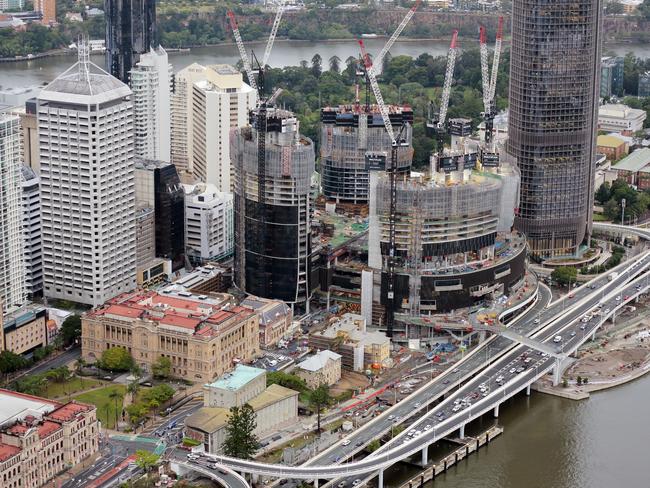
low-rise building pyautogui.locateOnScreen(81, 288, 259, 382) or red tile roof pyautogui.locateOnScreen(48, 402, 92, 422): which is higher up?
low-rise building pyautogui.locateOnScreen(81, 288, 259, 382)

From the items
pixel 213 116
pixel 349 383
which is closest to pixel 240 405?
pixel 349 383

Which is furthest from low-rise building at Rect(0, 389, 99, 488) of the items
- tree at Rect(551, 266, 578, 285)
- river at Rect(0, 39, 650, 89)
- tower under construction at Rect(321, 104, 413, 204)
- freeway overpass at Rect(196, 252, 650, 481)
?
river at Rect(0, 39, 650, 89)

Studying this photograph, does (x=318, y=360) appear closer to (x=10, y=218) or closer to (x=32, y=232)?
(x=10, y=218)

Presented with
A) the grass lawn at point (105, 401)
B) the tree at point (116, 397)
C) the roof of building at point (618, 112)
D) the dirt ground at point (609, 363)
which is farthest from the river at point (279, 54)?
the dirt ground at point (609, 363)

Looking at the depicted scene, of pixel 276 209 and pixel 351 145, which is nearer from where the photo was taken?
pixel 276 209

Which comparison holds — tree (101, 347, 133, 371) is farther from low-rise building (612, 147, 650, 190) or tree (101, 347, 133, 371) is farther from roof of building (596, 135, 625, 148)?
roof of building (596, 135, 625, 148)

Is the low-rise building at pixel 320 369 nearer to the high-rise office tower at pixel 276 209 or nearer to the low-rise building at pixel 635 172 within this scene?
the high-rise office tower at pixel 276 209

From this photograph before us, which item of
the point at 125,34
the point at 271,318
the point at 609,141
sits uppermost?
the point at 125,34
